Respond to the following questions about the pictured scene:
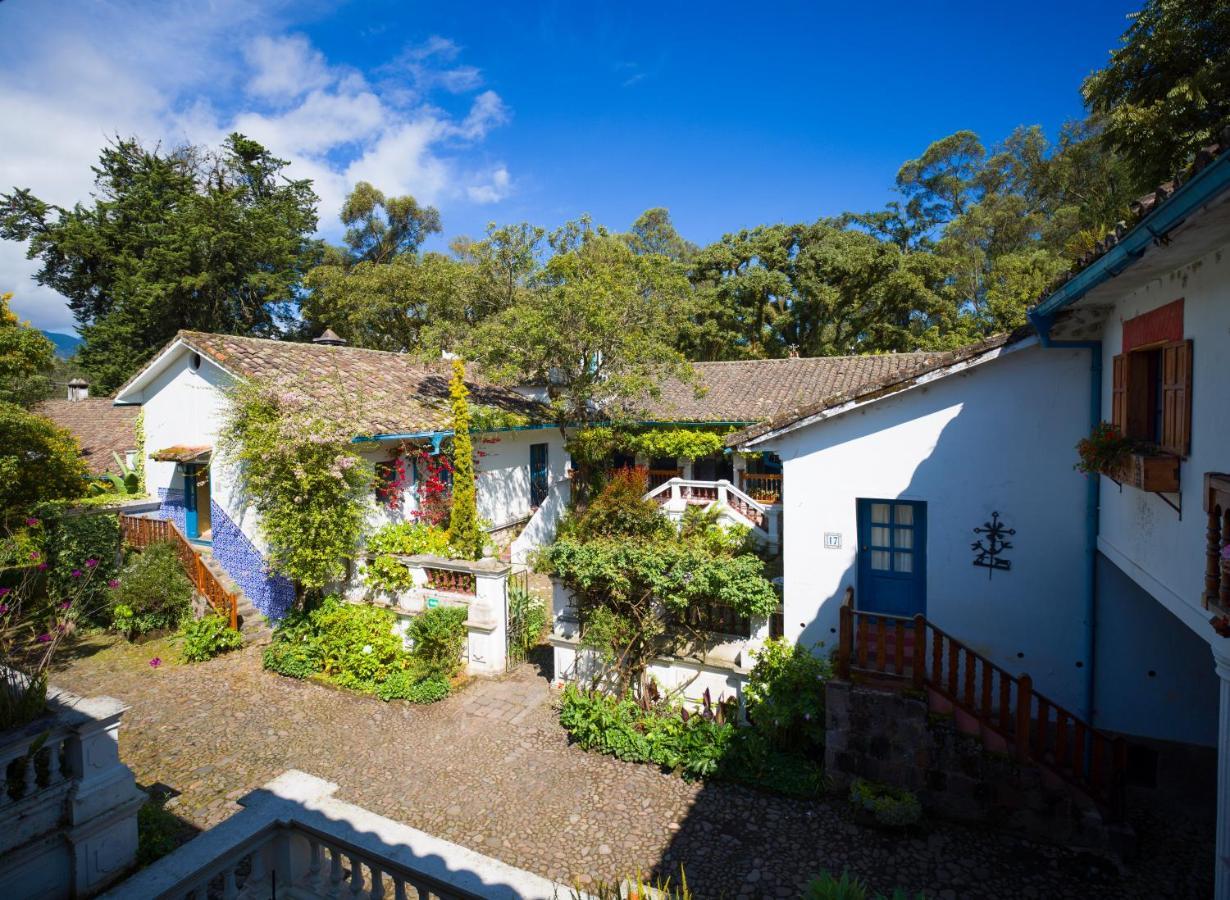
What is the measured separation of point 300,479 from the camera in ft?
34.0

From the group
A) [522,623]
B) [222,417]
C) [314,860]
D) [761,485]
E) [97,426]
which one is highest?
[222,417]

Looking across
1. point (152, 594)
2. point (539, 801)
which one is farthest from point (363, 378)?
point (539, 801)

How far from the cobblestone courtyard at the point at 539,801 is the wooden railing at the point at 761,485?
10435mm

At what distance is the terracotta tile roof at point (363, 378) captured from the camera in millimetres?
12508

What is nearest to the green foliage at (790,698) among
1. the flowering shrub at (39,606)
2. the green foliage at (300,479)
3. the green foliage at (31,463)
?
the green foliage at (300,479)

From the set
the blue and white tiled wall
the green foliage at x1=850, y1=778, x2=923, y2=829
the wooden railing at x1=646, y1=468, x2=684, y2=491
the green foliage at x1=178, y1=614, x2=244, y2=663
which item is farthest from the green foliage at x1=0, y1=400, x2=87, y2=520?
the green foliage at x1=850, y1=778, x2=923, y2=829

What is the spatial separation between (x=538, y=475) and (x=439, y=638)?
8.78m

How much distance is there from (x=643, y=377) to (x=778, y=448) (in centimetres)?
658

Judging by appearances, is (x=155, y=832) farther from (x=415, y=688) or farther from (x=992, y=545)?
(x=992, y=545)

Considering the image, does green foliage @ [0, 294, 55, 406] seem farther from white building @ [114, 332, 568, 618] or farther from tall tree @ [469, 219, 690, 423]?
tall tree @ [469, 219, 690, 423]

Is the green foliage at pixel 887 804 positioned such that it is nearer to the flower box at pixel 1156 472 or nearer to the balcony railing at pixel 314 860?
the flower box at pixel 1156 472

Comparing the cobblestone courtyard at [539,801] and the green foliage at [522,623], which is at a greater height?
the green foliage at [522,623]

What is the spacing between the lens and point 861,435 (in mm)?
8148

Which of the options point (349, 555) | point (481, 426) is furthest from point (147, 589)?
point (481, 426)
